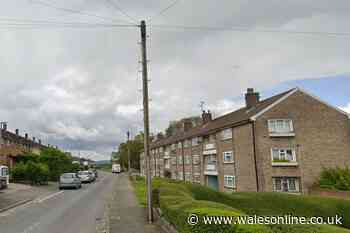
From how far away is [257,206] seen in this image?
16.6 metres

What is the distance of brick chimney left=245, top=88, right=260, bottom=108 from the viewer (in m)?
36.1

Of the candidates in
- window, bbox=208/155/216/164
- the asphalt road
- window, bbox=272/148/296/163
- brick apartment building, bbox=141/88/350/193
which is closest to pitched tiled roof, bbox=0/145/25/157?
window, bbox=208/155/216/164

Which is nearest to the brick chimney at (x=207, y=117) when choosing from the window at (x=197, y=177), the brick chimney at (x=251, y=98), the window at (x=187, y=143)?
the window at (x=187, y=143)

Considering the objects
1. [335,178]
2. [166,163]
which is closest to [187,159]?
[166,163]

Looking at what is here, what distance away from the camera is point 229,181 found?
111 feet

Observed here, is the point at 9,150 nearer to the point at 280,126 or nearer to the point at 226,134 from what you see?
the point at 226,134

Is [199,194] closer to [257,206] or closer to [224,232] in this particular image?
[257,206]

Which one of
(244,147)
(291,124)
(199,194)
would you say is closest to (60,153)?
(244,147)

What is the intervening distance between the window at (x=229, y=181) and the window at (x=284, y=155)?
5.45 m

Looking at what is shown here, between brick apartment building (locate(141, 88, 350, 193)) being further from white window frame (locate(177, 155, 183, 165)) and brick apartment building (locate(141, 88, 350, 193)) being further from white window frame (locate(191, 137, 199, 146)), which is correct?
white window frame (locate(177, 155, 183, 165))

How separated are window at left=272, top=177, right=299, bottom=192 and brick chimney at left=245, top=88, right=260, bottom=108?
990 cm

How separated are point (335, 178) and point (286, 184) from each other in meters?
3.88

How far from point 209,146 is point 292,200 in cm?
2227

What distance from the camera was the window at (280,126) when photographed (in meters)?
29.7
